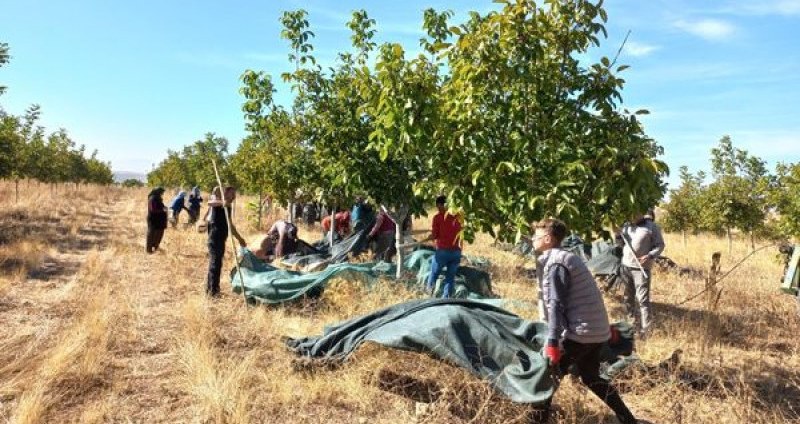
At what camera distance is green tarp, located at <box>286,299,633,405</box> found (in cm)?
405

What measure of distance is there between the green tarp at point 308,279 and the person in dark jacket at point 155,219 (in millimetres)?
Answer: 5097

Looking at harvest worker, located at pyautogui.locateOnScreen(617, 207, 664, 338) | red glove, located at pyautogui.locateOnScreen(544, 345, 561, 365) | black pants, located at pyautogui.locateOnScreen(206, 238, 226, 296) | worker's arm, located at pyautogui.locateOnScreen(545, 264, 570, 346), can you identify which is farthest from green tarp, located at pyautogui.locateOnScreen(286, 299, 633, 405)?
black pants, located at pyautogui.locateOnScreen(206, 238, 226, 296)

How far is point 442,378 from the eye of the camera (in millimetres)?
4762

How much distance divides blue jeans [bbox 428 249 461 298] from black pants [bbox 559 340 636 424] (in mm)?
4046

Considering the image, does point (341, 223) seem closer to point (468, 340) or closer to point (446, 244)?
point (446, 244)

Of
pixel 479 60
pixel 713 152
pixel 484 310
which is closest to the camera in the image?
pixel 479 60

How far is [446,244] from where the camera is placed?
815cm

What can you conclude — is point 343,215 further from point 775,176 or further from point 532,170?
point 775,176

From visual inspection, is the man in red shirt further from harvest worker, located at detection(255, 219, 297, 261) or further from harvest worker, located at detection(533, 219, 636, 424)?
harvest worker, located at detection(255, 219, 297, 261)

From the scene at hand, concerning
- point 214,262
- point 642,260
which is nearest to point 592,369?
point 642,260

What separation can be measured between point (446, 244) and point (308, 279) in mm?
2064

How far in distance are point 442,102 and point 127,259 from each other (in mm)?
9059

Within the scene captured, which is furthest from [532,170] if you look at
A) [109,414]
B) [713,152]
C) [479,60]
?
[713,152]

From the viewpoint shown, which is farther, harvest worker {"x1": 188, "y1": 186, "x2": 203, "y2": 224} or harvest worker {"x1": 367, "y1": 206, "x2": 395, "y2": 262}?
harvest worker {"x1": 188, "y1": 186, "x2": 203, "y2": 224}
